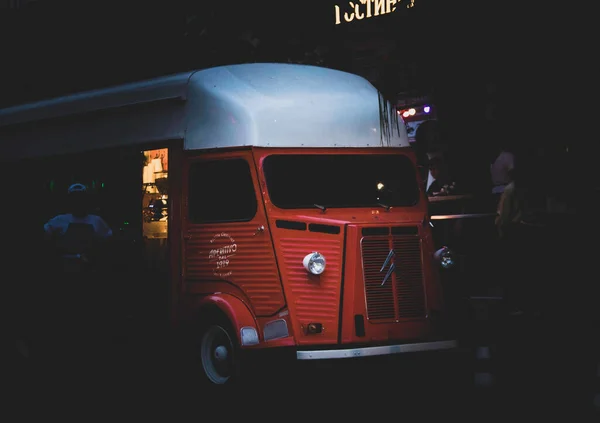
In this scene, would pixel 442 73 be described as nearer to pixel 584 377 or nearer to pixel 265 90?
pixel 265 90

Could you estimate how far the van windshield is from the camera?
29.6 ft

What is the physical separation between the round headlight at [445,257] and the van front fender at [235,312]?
1.86 meters

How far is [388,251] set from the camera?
28.9 ft

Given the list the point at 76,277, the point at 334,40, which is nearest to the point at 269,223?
the point at 76,277

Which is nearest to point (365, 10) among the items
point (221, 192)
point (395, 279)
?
point (221, 192)

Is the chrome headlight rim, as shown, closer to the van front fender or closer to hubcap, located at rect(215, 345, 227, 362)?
the van front fender

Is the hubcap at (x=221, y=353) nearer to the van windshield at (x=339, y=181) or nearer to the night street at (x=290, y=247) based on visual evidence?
the night street at (x=290, y=247)

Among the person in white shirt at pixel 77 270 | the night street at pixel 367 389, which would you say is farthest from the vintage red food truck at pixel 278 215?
the person in white shirt at pixel 77 270

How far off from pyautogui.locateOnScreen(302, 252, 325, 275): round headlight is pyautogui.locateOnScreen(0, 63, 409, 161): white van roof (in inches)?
46.8

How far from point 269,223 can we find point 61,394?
8.47 feet

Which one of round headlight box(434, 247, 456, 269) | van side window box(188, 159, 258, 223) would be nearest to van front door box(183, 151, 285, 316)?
van side window box(188, 159, 258, 223)

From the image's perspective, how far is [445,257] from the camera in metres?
9.09

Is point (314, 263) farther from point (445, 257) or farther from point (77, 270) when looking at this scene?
point (77, 270)

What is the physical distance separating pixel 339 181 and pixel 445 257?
1.24 m
